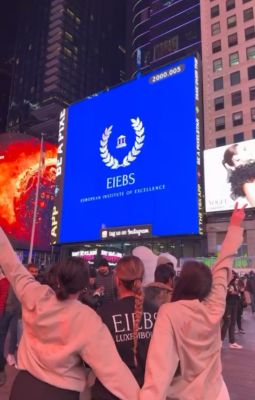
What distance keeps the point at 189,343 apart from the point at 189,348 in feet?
0.12

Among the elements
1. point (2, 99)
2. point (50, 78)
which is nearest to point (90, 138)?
point (50, 78)

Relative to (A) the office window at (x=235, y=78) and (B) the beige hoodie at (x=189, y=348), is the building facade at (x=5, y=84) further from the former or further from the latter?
(B) the beige hoodie at (x=189, y=348)

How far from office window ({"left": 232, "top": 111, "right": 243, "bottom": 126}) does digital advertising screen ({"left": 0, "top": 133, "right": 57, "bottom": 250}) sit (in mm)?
25138

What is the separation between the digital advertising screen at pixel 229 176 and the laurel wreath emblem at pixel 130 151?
5.67 meters

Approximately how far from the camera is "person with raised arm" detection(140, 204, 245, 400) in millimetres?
2017

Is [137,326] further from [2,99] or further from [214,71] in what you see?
[2,99]

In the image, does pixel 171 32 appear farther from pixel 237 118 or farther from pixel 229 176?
pixel 229 176

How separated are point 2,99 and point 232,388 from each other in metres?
99.8

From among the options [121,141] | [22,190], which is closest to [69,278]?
[121,141]

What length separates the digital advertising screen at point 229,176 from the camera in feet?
93.0

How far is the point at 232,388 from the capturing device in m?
5.22

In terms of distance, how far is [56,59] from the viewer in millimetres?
78688

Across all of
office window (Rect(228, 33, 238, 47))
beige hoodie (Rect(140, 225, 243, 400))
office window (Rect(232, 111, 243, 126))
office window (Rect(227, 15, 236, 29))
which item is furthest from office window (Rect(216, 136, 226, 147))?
beige hoodie (Rect(140, 225, 243, 400))

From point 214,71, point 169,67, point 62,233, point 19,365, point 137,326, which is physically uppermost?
point 214,71
